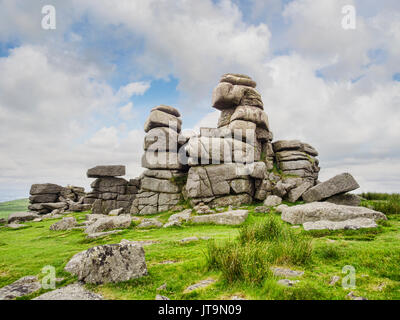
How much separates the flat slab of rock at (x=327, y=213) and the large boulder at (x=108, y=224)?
42.2 feet

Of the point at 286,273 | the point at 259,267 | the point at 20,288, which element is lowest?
the point at 20,288

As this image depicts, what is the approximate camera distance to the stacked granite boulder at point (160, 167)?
28734mm

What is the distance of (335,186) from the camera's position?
2144 cm

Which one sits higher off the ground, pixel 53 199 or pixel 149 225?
pixel 53 199

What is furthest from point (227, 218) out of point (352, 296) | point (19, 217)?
point (19, 217)

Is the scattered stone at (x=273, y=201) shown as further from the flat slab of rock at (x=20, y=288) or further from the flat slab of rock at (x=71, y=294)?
the flat slab of rock at (x=20, y=288)

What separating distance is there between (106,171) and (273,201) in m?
24.9

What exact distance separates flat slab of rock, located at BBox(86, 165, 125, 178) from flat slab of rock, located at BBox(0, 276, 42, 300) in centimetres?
2819

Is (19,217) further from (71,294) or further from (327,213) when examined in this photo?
(327,213)

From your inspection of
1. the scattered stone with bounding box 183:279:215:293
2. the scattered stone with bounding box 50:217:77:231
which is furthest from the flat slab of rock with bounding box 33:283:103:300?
the scattered stone with bounding box 50:217:77:231

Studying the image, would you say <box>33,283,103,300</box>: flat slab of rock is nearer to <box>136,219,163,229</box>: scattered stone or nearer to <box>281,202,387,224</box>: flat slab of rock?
<box>136,219,163,229</box>: scattered stone

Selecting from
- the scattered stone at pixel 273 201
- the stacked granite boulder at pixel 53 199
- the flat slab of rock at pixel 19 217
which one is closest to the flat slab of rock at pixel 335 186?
the scattered stone at pixel 273 201

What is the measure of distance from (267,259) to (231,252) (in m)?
1.37
